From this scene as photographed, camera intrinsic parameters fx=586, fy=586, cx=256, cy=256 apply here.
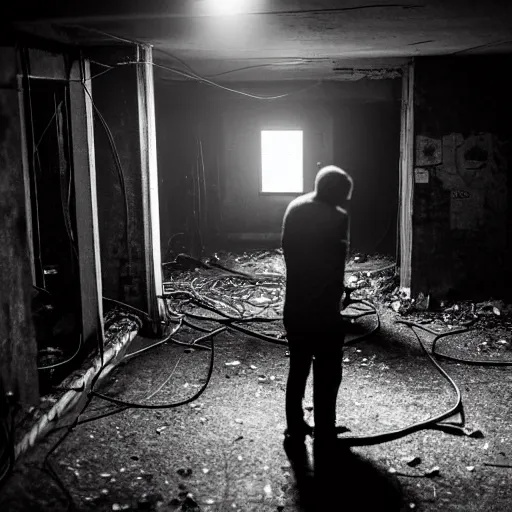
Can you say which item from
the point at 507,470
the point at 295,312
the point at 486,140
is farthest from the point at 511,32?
the point at 507,470

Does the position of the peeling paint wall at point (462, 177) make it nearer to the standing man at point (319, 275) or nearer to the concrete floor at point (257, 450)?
the concrete floor at point (257, 450)

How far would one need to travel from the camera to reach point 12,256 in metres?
4.24

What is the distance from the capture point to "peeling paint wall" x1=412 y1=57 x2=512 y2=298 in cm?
782

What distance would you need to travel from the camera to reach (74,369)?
5.71 m

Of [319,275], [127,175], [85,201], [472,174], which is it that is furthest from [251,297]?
[319,275]

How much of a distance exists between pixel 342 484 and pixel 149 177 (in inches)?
170

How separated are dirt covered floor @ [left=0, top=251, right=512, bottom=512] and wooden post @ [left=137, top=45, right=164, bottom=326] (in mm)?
618

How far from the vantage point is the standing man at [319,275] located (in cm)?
408

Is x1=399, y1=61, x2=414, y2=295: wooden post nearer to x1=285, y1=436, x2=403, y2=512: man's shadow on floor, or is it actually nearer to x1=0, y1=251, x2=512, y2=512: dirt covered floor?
x1=0, y1=251, x2=512, y2=512: dirt covered floor

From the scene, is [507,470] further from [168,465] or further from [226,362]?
[226,362]

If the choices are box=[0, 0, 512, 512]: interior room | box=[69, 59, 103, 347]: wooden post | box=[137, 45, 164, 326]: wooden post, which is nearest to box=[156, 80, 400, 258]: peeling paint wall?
box=[0, 0, 512, 512]: interior room

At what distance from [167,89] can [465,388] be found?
8962mm

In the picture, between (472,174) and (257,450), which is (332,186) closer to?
(257,450)

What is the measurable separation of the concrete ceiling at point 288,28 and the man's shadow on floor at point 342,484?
3.35 m
